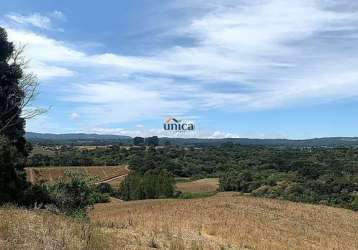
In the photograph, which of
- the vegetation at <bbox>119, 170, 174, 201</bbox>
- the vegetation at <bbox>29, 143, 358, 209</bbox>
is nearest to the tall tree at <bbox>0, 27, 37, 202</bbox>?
the vegetation at <bbox>29, 143, 358, 209</bbox>

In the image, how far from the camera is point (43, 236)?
1034 centimetres

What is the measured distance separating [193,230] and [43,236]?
9.83 metres

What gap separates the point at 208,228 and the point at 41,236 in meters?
11.6

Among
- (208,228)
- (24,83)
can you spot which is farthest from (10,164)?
(208,228)

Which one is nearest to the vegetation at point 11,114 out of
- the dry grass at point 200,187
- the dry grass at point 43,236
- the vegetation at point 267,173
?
the dry grass at point 43,236

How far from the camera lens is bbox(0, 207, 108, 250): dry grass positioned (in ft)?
31.1

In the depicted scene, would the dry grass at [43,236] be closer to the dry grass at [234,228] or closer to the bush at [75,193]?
the dry grass at [234,228]

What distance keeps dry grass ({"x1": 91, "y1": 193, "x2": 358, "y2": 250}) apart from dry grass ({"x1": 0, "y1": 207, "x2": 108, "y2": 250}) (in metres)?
0.81

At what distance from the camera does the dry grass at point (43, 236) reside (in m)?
9.49

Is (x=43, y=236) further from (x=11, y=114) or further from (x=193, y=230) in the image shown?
(x=11, y=114)

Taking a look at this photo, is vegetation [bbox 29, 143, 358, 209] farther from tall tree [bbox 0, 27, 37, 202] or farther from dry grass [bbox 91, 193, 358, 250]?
tall tree [bbox 0, 27, 37, 202]

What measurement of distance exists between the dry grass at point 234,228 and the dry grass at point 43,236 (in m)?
0.81

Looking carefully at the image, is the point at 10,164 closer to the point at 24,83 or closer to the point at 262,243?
the point at 24,83

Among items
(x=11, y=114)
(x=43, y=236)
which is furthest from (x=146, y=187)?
(x=43, y=236)
